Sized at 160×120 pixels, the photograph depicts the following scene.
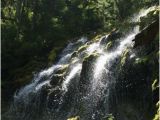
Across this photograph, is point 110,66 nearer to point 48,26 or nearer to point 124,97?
point 124,97

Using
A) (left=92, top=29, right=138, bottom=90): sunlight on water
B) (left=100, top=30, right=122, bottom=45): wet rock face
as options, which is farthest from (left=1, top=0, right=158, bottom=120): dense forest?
(left=92, top=29, right=138, bottom=90): sunlight on water

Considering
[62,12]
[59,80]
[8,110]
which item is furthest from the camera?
[62,12]

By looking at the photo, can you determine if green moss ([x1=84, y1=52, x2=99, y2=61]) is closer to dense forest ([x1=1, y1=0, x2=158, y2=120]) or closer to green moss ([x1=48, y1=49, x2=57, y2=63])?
dense forest ([x1=1, y1=0, x2=158, y2=120])

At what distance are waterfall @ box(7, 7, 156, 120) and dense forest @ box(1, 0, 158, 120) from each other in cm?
187

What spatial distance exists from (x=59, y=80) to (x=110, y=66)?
11.1 ft

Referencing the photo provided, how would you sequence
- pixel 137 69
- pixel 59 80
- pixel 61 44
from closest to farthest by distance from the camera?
pixel 137 69 < pixel 59 80 < pixel 61 44

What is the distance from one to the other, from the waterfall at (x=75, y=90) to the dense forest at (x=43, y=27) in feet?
6.13

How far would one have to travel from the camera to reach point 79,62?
2123 centimetres

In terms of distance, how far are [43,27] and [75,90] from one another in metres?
12.5

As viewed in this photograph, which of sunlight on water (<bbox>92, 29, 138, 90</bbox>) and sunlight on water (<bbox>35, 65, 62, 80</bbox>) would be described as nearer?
sunlight on water (<bbox>92, 29, 138, 90</bbox>)

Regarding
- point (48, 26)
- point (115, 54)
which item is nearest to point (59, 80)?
point (115, 54)

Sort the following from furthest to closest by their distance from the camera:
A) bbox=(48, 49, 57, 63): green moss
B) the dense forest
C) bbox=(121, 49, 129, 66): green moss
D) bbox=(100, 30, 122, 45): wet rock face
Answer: bbox=(48, 49, 57, 63): green moss
the dense forest
bbox=(100, 30, 122, 45): wet rock face
bbox=(121, 49, 129, 66): green moss

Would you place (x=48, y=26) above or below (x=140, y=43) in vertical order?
above

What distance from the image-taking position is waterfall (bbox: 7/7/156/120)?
17.4 metres
